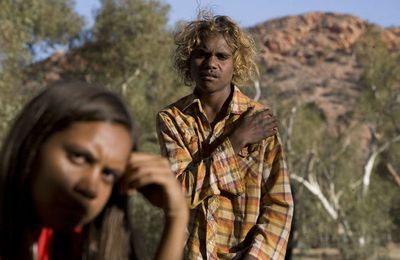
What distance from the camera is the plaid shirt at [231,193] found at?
3.62m

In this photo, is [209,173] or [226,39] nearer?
[209,173]

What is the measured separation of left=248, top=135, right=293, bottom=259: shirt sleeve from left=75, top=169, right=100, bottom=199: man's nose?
2.22m

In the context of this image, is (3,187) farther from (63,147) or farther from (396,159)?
(396,159)

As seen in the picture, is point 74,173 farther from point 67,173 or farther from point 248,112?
point 248,112

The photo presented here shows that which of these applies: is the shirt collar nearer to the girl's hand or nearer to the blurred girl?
the girl's hand

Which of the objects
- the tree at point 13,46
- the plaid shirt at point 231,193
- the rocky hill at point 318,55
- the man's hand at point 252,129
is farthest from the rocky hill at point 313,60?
the man's hand at point 252,129

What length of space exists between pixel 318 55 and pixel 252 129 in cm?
8216

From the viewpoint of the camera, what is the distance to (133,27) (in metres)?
33.5

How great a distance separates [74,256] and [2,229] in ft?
0.71

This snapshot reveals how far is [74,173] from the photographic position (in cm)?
150

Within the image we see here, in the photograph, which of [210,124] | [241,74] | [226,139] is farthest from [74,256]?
[241,74]

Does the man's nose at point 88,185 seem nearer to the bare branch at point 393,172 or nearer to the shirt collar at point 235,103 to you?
the shirt collar at point 235,103

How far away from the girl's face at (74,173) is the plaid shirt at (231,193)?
6.69 feet

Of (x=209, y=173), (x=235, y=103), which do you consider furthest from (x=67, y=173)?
(x=235, y=103)
